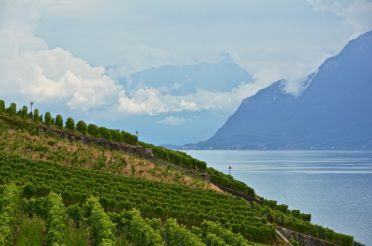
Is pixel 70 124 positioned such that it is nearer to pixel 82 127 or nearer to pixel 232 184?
pixel 82 127

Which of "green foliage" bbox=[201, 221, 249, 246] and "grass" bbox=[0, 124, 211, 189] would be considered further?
"grass" bbox=[0, 124, 211, 189]

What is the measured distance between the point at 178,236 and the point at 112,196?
1317 cm

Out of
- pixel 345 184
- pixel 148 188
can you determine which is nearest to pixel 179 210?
pixel 148 188

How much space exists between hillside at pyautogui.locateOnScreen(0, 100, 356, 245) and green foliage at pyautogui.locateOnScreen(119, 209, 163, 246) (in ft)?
0.18

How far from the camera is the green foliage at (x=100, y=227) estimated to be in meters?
28.7

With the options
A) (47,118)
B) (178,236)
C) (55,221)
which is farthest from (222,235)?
(47,118)

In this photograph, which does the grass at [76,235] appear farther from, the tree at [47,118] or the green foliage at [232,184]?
the tree at [47,118]

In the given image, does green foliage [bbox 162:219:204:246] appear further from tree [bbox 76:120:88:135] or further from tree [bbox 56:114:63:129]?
tree [bbox 56:114:63:129]

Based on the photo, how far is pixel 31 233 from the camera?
3062 centimetres

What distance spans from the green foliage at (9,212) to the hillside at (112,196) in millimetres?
58

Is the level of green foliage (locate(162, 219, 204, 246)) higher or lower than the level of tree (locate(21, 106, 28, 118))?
lower

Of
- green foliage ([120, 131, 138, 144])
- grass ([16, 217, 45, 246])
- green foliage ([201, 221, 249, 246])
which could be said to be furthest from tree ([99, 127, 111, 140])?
grass ([16, 217, 45, 246])

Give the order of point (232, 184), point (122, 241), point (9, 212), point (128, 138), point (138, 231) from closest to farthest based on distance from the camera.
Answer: point (9, 212) < point (138, 231) < point (122, 241) < point (232, 184) < point (128, 138)

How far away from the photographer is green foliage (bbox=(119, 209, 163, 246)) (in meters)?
30.6
